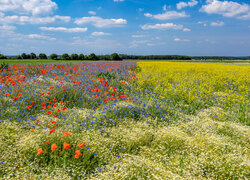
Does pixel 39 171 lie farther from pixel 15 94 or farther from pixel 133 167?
pixel 15 94

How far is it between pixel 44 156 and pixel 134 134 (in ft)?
6.26

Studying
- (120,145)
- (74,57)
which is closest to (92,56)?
(74,57)

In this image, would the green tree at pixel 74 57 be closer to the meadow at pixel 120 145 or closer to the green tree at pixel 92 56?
the green tree at pixel 92 56

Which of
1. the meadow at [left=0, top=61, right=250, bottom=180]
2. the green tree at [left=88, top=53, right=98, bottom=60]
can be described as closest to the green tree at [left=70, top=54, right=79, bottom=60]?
the green tree at [left=88, top=53, right=98, bottom=60]

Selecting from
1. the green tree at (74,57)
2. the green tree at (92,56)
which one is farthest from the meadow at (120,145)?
the green tree at (92,56)

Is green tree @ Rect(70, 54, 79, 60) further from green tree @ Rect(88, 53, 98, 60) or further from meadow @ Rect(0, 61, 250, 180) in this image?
meadow @ Rect(0, 61, 250, 180)

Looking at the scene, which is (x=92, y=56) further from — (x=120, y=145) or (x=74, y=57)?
(x=120, y=145)

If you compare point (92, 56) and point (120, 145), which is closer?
point (120, 145)

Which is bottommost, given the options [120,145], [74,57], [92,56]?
[120,145]

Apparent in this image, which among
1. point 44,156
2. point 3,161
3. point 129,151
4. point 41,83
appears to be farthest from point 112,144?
point 41,83

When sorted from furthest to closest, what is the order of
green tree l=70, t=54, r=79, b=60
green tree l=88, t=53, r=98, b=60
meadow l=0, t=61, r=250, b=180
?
green tree l=88, t=53, r=98, b=60 → green tree l=70, t=54, r=79, b=60 → meadow l=0, t=61, r=250, b=180

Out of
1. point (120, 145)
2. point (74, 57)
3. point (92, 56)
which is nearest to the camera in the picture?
point (120, 145)

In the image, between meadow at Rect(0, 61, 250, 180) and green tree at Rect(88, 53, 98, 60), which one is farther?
green tree at Rect(88, 53, 98, 60)

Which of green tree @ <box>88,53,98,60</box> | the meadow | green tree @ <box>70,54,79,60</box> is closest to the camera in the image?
the meadow
